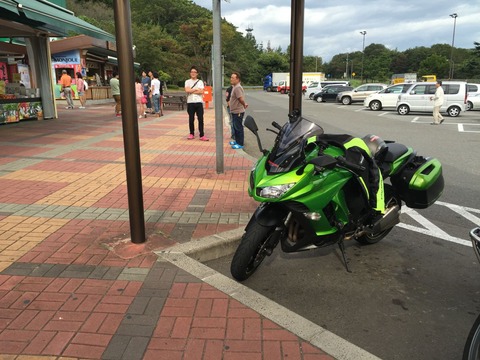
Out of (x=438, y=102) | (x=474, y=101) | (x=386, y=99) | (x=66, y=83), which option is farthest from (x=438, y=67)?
(x=66, y=83)

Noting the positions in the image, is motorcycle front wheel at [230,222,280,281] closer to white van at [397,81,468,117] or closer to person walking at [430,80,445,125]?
person walking at [430,80,445,125]

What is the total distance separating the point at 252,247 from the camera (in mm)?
3248

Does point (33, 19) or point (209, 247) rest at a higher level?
point (33, 19)

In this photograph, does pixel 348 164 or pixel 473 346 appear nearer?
pixel 473 346

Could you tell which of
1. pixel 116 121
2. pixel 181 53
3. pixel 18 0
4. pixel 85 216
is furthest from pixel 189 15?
pixel 85 216

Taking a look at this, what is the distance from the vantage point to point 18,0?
9.10 metres

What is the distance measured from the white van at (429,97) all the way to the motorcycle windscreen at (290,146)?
1971 centimetres

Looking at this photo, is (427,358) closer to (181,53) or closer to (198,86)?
(198,86)

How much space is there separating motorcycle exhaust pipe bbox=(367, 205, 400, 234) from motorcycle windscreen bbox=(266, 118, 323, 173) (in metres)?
1.11

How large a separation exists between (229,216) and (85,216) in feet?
5.67

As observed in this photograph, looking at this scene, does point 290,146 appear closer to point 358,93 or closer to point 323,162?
point 323,162

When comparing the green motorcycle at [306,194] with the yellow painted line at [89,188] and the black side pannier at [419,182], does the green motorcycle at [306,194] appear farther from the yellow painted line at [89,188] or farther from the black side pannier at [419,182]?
the yellow painted line at [89,188]

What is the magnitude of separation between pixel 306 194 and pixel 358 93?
28.6 meters

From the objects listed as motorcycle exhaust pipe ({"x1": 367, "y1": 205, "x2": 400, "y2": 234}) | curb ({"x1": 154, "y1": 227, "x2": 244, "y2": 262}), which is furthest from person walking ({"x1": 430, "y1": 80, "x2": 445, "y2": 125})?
curb ({"x1": 154, "y1": 227, "x2": 244, "y2": 262})
